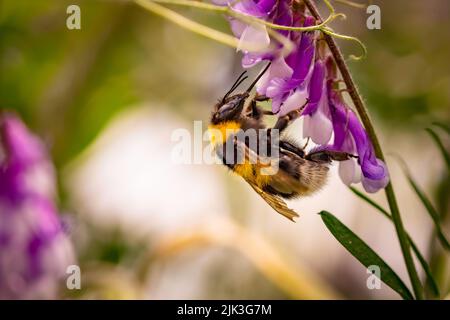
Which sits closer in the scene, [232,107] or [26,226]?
[232,107]

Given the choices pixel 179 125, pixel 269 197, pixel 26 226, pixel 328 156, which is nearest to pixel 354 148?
pixel 328 156

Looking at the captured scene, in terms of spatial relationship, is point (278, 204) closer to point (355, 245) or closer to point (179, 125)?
point (355, 245)

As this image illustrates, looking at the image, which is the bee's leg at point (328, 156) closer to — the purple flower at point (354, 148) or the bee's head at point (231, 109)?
the purple flower at point (354, 148)

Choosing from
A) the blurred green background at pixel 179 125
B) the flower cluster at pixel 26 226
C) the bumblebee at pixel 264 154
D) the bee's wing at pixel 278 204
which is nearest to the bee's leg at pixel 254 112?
the bumblebee at pixel 264 154

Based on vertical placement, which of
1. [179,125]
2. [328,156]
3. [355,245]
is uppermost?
[179,125]

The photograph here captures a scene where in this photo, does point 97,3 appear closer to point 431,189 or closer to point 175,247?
point 175,247

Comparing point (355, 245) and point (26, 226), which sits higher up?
point (26, 226)

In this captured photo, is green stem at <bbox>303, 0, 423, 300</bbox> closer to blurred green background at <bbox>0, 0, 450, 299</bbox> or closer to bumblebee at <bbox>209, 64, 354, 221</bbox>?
bumblebee at <bbox>209, 64, 354, 221</bbox>
